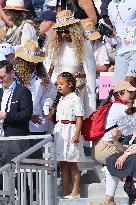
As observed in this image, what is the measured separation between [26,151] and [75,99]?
1.80 m

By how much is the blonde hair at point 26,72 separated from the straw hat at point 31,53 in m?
0.05

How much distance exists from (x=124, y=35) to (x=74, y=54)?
108 cm

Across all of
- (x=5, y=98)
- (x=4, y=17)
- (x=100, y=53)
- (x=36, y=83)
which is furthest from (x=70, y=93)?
(x=4, y=17)

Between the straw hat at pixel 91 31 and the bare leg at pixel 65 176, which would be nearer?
the bare leg at pixel 65 176

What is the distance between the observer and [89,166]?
9.92 m

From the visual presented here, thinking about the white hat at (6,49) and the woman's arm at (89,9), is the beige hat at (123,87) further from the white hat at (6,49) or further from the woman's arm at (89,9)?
the woman's arm at (89,9)

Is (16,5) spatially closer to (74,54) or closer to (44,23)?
(44,23)

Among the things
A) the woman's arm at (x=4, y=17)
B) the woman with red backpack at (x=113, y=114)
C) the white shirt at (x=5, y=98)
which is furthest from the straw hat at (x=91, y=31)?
the white shirt at (x=5, y=98)

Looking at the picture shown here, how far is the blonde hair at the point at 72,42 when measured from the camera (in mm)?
10117

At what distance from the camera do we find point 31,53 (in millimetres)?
9547

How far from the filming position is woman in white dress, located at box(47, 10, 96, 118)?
10156 mm

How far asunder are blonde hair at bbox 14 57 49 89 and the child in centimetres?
17

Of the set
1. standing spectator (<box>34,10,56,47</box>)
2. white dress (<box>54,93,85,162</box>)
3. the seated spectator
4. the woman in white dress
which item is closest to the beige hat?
white dress (<box>54,93,85,162</box>)

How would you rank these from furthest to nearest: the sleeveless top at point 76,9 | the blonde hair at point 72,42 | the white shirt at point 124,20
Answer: the sleeveless top at point 76,9 < the white shirt at point 124,20 < the blonde hair at point 72,42
